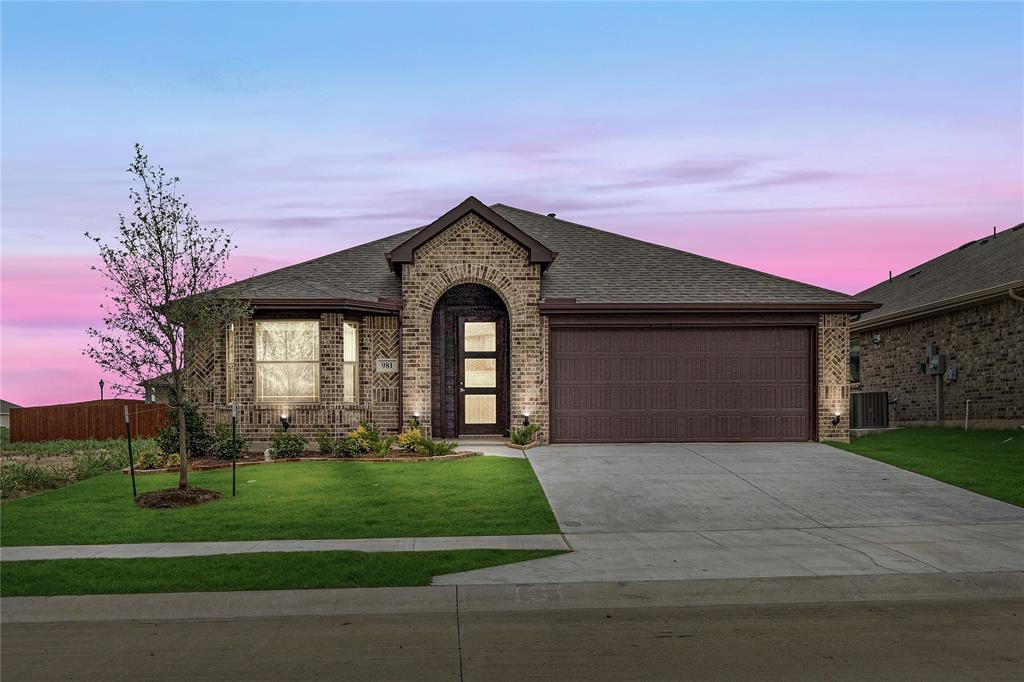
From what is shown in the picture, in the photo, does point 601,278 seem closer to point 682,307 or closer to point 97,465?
point 682,307

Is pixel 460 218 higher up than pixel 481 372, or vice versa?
pixel 460 218

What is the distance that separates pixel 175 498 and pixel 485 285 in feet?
29.7

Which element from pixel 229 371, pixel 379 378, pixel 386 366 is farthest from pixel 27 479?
pixel 386 366

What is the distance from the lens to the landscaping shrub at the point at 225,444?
17.5 m

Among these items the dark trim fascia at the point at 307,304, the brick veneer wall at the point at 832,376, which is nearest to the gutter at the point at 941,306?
the brick veneer wall at the point at 832,376

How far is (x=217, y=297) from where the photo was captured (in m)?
13.8

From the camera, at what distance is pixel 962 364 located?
79.7 ft

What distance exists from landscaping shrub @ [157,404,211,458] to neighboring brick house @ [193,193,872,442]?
2.85ft

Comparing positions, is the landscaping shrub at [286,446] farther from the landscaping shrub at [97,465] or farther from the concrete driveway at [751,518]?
the concrete driveway at [751,518]

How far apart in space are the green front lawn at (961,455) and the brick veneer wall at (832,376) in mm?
466

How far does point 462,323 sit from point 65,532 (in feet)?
35.0

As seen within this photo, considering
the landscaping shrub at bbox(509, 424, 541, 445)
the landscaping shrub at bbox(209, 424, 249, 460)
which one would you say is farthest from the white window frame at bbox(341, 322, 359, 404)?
the landscaping shrub at bbox(509, 424, 541, 445)

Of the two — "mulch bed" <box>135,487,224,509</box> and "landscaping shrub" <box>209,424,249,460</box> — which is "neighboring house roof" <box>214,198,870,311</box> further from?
"mulch bed" <box>135,487,224,509</box>

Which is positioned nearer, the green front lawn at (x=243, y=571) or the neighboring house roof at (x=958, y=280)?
the green front lawn at (x=243, y=571)
